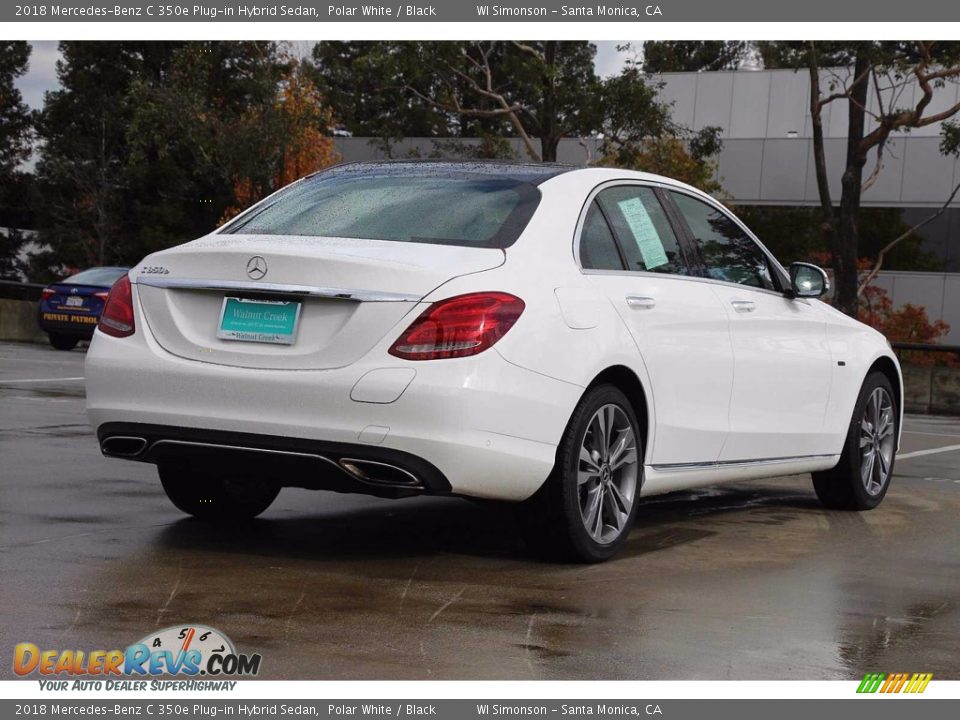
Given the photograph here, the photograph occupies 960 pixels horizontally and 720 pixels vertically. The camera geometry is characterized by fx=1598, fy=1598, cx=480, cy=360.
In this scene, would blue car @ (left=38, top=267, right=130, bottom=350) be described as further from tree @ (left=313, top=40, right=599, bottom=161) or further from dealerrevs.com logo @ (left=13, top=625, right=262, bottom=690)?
dealerrevs.com logo @ (left=13, top=625, right=262, bottom=690)

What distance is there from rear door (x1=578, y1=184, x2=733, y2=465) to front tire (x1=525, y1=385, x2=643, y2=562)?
0.78ft

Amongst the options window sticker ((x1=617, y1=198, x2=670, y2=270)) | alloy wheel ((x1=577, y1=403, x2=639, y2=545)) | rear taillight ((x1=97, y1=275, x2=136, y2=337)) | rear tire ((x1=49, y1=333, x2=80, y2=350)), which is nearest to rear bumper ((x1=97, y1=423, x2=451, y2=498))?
rear taillight ((x1=97, y1=275, x2=136, y2=337))

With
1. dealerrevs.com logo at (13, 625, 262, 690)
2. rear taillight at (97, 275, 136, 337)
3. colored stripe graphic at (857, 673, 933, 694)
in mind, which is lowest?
colored stripe graphic at (857, 673, 933, 694)

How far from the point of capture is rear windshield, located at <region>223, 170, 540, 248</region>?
638 cm

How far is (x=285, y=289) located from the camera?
19.5 ft

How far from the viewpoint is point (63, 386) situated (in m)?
15.2

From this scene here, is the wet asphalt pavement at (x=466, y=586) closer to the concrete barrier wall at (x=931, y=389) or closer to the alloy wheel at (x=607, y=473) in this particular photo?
the alloy wheel at (x=607, y=473)

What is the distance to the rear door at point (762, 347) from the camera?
25.0ft

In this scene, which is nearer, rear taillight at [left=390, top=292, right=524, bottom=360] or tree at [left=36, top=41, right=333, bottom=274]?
rear taillight at [left=390, top=292, right=524, bottom=360]

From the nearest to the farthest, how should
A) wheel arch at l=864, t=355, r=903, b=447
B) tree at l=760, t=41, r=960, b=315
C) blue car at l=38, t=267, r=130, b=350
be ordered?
wheel arch at l=864, t=355, r=903, b=447 < blue car at l=38, t=267, r=130, b=350 < tree at l=760, t=41, r=960, b=315

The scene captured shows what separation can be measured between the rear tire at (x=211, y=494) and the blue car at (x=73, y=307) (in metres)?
18.3

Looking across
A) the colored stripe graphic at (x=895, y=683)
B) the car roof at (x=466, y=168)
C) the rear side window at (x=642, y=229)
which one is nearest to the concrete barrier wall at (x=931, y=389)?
the rear side window at (x=642, y=229)

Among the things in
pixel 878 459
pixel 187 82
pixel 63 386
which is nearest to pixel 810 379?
pixel 878 459

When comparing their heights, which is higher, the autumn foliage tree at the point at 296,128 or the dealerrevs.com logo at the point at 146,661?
the autumn foliage tree at the point at 296,128
